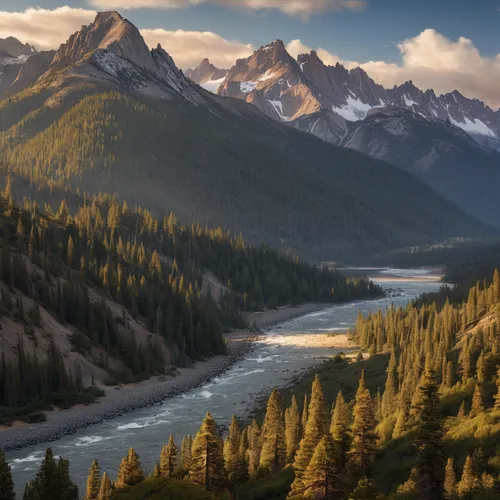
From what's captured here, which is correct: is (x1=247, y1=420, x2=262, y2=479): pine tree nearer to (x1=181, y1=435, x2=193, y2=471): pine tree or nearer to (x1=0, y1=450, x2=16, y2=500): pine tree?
(x1=181, y1=435, x2=193, y2=471): pine tree

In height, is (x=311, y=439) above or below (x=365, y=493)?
below

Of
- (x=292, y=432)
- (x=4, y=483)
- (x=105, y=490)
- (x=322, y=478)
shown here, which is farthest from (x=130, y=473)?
(x=292, y=432)

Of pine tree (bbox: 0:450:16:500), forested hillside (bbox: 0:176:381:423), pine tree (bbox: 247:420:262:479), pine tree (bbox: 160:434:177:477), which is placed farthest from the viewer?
forested hillside (bbox: 0:176:381:423)

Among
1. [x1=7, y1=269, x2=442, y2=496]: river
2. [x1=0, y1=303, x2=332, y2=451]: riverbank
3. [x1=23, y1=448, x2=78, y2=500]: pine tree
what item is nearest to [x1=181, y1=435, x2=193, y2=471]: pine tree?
[x1=7, y1=269, x2=442, y2=496]: river

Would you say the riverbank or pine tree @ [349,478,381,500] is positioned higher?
pine tree @ [349,478,381,500]

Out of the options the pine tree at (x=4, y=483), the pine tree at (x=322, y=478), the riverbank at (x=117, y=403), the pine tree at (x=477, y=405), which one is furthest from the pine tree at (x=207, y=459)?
the riverbank at (x=117, y=403)

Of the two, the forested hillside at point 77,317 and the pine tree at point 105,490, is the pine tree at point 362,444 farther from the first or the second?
the forested hillside at point 77,317

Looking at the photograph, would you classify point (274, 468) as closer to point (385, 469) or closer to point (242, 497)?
point (242, 497)

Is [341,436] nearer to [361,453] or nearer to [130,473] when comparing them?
[361,453]
